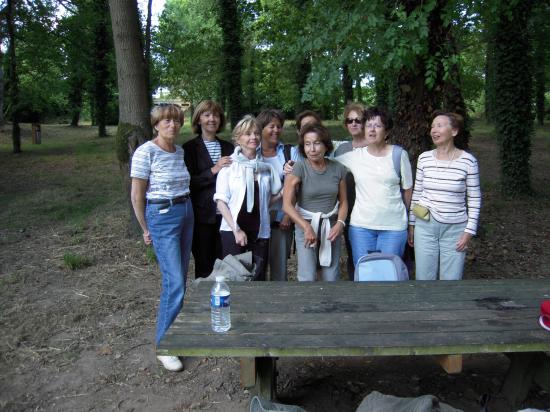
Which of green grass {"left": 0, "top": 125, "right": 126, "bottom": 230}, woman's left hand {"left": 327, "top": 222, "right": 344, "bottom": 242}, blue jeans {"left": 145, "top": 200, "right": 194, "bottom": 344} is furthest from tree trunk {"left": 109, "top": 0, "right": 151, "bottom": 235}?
woman's left hand {"left": 327, "top": 222, "right": 344, "bottom": 242}

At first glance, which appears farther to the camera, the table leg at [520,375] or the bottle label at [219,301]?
the table leg at [520,375]

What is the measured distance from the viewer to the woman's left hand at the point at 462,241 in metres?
3.72

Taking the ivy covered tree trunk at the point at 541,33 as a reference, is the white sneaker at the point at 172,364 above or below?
below

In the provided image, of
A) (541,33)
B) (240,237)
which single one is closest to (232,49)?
(541,33)

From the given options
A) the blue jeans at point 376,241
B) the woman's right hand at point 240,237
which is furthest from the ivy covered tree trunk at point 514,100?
the woman's right hand at point 240,237

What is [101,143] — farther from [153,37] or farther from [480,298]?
[480,298]

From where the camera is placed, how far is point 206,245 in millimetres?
4211

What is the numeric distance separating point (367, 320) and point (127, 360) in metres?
2.24

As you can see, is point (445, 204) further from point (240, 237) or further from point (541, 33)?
point (541, 33)

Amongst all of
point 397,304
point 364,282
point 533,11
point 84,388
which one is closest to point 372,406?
point 397,304

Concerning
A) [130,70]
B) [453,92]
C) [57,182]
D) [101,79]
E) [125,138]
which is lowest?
[57,182]

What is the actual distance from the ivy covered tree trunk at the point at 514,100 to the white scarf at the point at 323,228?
7.24m

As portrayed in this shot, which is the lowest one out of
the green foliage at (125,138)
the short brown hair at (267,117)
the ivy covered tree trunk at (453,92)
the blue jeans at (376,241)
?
the blue jeans at (376,241)

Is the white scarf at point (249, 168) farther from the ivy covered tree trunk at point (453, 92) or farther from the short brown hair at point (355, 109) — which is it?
the ivy covered tree trunk at point (453, 92)
